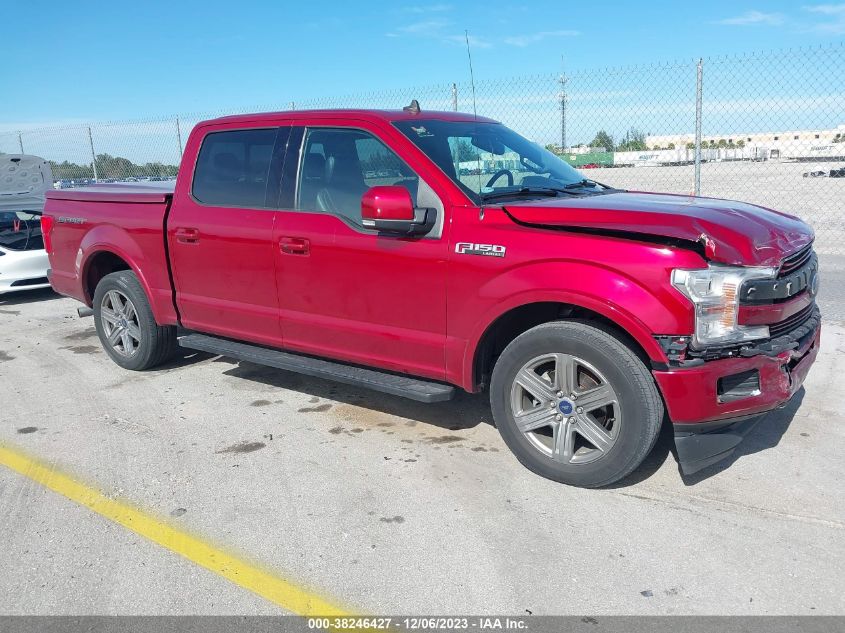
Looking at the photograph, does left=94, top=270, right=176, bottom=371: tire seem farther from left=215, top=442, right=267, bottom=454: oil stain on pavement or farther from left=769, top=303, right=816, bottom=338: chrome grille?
left=769, top=303, right=816, bottom=338: chrome grille

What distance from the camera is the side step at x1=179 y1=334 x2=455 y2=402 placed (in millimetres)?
4039

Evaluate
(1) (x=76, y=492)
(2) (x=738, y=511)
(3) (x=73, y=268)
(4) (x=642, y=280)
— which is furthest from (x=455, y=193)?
(3) (x=73, y=268)

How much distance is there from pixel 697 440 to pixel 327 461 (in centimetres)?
201

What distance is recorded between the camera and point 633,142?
11.2m

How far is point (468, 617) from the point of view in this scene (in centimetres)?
270

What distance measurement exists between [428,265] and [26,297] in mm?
7969

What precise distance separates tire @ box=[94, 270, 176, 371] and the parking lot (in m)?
0.72

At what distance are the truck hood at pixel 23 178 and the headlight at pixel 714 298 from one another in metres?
9.81

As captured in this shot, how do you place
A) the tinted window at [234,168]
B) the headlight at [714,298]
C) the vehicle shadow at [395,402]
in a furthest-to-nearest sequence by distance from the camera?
1. the tinted window at [234,168]
2. the vehicle shadow at [395,402]
3. the headlight at [714,298]

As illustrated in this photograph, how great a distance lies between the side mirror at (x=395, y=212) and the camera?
3766 millimetres

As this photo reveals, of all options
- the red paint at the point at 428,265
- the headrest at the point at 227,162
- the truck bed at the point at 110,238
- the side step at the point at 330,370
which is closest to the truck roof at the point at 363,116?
the red paint at the point at 428,265

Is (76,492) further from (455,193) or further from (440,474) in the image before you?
(455,193)

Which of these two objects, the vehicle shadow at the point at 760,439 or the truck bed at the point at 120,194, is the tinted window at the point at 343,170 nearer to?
the truck bed at the point at 120,194

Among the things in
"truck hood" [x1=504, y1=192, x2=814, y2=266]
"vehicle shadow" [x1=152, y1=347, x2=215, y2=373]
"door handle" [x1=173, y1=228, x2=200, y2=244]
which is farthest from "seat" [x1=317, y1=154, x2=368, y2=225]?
"vehicle shadow" [x1=152, y1=347, x2=215, y2=373]
